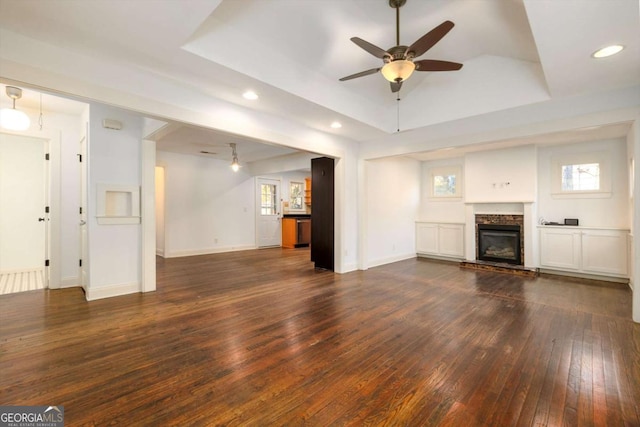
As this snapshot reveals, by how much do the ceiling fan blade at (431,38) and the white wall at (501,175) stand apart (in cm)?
432

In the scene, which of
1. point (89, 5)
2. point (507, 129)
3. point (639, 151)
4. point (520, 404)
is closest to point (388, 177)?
point (507, 129)

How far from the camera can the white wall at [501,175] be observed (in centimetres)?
549

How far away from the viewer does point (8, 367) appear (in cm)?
216

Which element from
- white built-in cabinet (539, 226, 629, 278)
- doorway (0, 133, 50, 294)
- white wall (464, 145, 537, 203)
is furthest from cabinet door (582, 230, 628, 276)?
doorway (0, 133, 50, 294)

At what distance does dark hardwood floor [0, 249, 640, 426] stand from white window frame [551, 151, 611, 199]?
181cm

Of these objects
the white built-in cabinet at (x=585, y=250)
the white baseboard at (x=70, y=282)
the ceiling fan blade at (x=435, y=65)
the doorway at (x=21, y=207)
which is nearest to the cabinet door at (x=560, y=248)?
the white built-in cabinet at (x=585, y=250)

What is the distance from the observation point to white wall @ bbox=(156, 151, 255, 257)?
7328mm

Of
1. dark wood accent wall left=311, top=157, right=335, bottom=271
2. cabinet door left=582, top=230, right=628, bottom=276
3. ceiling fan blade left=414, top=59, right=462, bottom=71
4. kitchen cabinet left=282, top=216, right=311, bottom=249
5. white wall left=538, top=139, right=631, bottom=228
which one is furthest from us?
kitchen cabinet left=282, top=216, right=311, bottom=249

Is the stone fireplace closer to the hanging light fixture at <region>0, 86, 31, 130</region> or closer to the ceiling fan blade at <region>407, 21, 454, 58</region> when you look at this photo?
the ceiling fan blade at <region>407, 21, 454, 58</region>

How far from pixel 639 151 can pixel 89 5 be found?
5.32 meters

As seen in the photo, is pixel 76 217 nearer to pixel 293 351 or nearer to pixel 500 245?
pixel 293 351

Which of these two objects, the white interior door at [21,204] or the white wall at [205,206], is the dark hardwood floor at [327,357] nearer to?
Result: the white interior door at [21,204]

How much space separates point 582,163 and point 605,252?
1650 mm

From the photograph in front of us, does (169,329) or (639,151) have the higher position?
(639,151)
